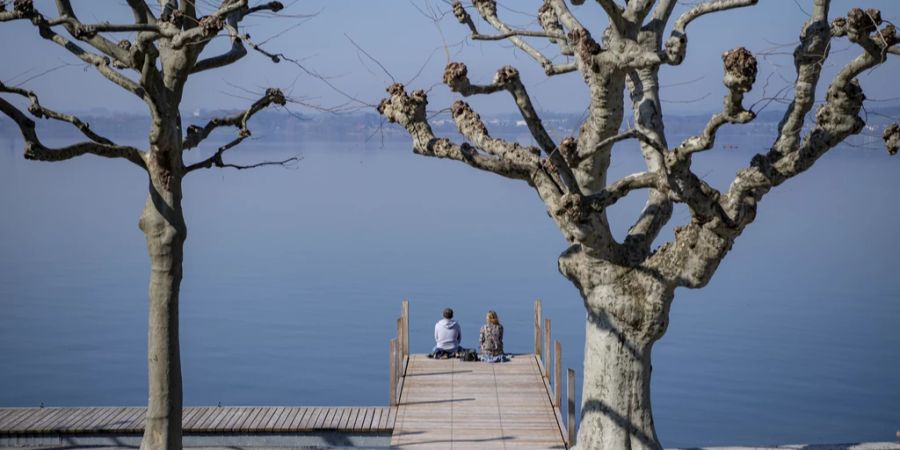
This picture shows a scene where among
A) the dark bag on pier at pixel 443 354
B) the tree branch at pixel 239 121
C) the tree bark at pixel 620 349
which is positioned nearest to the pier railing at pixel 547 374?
the dark bag on pier at pixel 443 354

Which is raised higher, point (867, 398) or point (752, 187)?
point (752, 187)

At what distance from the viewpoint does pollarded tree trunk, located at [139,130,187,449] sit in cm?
1248

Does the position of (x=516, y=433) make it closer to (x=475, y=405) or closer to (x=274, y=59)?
(x=475, y=405)

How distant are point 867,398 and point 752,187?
60.3 feet

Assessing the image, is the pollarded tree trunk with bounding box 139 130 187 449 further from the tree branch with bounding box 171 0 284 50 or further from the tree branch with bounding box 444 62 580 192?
A: the tree branch with bounding box 444 62 580 192

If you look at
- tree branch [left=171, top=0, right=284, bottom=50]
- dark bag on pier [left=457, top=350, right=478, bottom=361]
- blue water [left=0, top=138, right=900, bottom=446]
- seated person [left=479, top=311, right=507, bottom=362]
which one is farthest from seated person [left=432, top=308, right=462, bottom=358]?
tree branch [left=171, top=0, right=284, bottom=50]

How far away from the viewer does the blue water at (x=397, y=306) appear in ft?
94.0

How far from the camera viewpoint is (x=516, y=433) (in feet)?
54.2

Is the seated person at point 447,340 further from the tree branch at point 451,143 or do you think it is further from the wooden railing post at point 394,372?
the tree branch at point 451,143

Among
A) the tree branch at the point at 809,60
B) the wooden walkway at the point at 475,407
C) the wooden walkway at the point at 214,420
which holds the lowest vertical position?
the wooden walkway at the point at 214,420

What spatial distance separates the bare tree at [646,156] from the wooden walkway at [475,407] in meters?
2.53

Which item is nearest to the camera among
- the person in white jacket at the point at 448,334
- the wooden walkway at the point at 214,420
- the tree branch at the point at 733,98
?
the tree branch at the point at 733,98

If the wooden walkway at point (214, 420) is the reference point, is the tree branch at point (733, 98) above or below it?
above

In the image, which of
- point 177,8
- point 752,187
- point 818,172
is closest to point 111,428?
point 177,8
